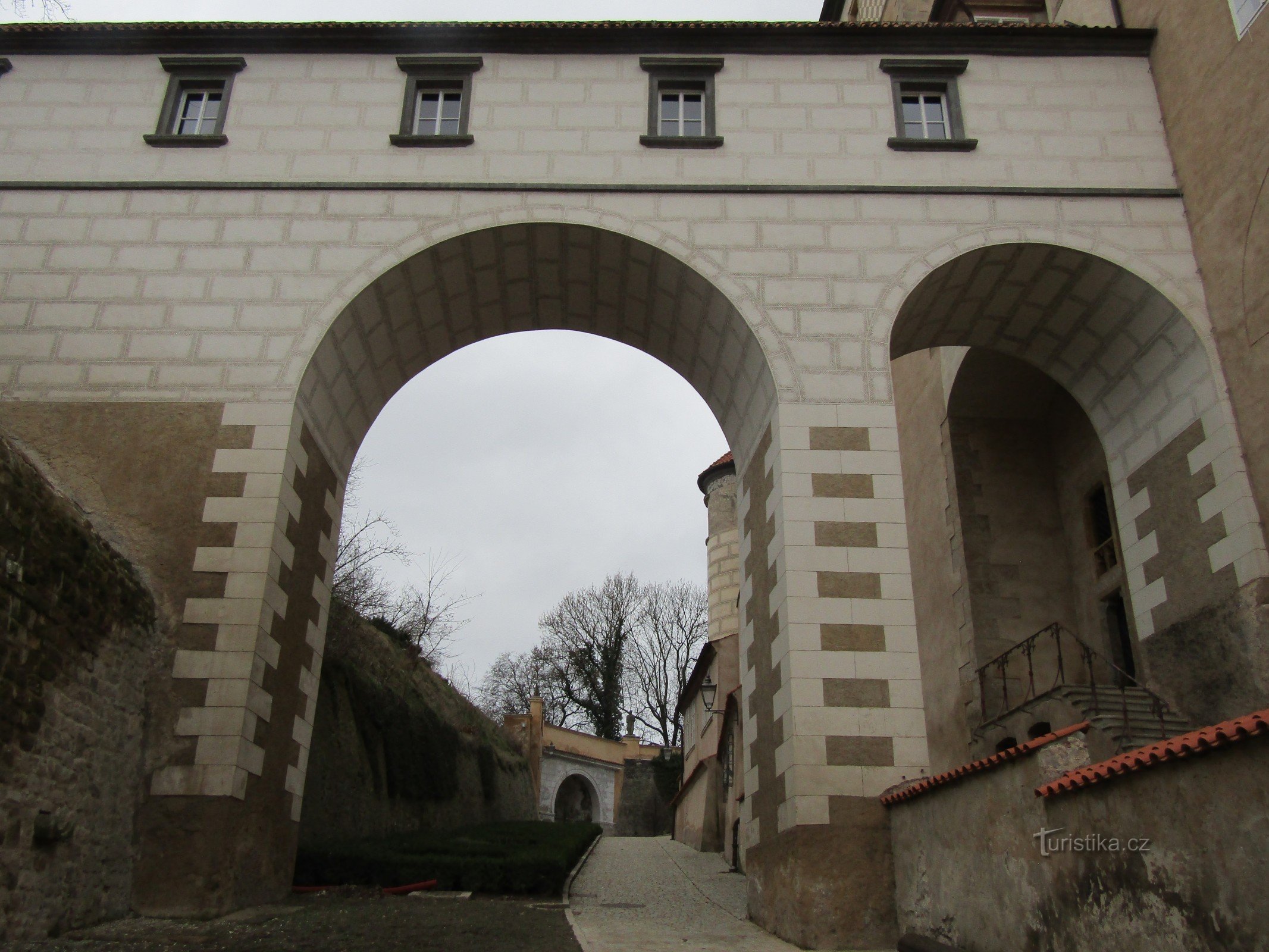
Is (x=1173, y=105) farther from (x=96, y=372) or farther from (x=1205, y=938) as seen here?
(x=96, y=372)

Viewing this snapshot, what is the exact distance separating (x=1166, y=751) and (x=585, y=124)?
9.84 metres

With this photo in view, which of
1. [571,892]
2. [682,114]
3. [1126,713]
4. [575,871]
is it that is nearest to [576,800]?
[575,871]

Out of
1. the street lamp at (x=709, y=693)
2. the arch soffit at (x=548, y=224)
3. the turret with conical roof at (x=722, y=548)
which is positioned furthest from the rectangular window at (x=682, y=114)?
the turret with conical roof at (x=722, y=548)

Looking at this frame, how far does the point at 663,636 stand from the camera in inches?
1972

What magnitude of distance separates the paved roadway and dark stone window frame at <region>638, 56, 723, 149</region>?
9.02 meters

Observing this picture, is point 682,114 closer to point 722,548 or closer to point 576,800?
point 722,548

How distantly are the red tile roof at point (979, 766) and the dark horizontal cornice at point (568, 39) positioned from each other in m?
8.99

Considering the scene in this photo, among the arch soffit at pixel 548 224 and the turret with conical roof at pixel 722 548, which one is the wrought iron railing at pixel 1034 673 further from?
the turret with conical roof at pixel 722 548

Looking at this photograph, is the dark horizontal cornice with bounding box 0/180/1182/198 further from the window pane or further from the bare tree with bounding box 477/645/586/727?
the bare tree with bounding box 477/645/586/727

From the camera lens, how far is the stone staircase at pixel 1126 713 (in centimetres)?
785

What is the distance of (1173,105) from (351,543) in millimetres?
16845

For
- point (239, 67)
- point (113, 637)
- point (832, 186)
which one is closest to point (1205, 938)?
point (113, 637)

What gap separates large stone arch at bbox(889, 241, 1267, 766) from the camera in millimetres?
9977

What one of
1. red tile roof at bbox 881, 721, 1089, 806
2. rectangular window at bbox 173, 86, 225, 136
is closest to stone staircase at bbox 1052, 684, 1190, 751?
red tile roof at bbox 881, 721, 1089, 806
